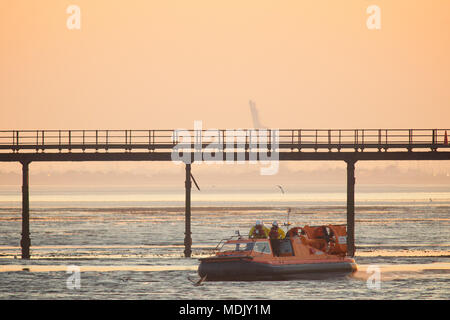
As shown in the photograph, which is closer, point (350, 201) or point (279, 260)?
point (279, 260)

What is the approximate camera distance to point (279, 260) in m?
45.2

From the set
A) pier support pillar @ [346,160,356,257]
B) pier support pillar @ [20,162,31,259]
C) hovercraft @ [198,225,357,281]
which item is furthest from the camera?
pier support pillar @ [20,162,31,259]

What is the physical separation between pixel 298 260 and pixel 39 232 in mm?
56124

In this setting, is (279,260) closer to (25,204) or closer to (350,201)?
(350,201)

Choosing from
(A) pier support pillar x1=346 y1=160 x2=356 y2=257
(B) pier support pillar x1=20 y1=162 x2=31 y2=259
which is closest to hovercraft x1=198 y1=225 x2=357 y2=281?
(A) pier support pillar x1=346 y1=160 x2=356 y2=257

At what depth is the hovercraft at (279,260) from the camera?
44312mm

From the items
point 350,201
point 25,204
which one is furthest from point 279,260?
point 25,204

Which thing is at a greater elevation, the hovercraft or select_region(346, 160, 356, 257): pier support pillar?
select_region(346, 160, 356, 257): pier support pillar

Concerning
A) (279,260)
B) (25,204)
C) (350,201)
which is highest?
(350,201)

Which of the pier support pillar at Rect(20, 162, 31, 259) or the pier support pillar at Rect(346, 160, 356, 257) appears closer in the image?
the pier support pillar at Rect(346, 160, 356, 257)

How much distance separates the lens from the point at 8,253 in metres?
63.8

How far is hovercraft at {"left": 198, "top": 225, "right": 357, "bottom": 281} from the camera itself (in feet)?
145

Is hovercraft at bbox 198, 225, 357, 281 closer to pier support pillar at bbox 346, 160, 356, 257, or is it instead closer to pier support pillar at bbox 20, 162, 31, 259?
pier support pillar at bbox 346, 160, 356, 257

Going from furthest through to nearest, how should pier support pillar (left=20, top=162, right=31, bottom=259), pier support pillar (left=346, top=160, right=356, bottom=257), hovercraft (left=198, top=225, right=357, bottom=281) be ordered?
pier support pillar (left=20, top=162, right=31, bottom=259), pier support pillar (left=346, top=160, right=356, bottom=257), hovercraft (left=198, top=225, right=357, bottom=281)
